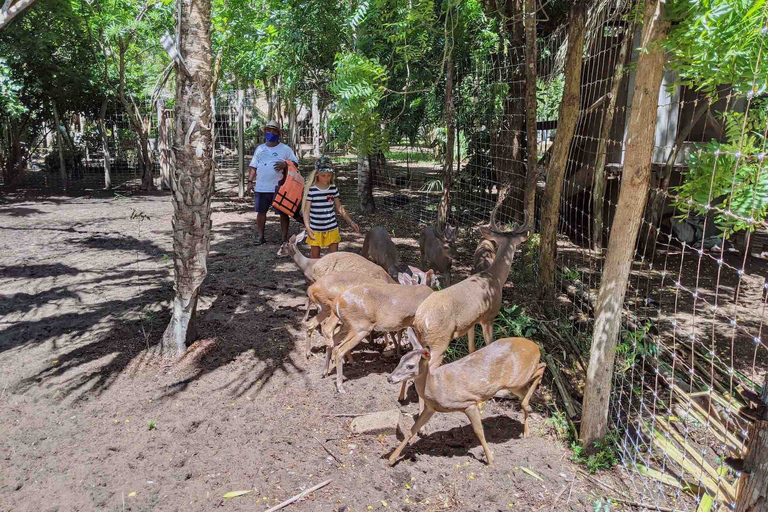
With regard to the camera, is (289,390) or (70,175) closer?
(289,390)

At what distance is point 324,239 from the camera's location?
6.86 metres

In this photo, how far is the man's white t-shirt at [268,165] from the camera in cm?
858

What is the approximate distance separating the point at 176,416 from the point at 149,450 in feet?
1.39

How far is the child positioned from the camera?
666 cm

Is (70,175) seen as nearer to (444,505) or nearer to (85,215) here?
(85,215)

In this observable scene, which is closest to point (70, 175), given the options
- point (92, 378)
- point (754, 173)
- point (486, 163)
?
point (486, 163)

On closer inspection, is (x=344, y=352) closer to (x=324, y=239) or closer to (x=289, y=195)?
(x=324, y=239)

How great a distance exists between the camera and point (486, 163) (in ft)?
32.8

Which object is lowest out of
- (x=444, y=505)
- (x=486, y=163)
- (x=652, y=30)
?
(x=444, y=505)

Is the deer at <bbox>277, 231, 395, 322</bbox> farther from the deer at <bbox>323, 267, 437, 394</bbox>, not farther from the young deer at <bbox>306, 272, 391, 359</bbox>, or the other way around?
the deer at <bbox>323, 267, 437, 394</bbox>

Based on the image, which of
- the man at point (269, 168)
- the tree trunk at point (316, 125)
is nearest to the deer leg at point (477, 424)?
the man at point (269, 168)

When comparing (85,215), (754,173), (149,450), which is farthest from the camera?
(85,215)

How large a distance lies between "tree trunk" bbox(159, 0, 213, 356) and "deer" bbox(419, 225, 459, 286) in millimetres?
2908

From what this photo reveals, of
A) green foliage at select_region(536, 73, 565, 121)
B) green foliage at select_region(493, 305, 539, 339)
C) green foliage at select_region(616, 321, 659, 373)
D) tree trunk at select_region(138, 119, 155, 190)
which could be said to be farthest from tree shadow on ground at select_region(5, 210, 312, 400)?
tree trunk at select_region(138, 119, 155, 190)
